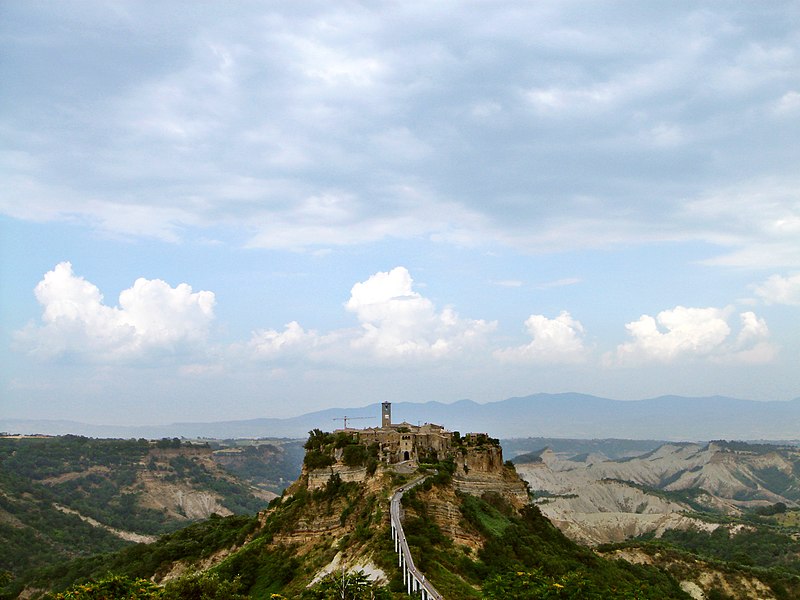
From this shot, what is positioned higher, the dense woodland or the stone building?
the stone building

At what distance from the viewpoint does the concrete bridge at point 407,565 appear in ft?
133

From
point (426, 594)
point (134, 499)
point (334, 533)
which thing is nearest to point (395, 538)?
point (426, 594)

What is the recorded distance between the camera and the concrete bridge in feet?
133

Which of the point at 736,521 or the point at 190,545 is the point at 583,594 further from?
the point at 736,521

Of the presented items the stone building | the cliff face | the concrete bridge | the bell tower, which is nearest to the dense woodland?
the concrete bridge

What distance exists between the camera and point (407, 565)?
146 ft

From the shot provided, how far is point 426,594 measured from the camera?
132 feet

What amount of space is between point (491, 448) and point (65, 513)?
12132 cm

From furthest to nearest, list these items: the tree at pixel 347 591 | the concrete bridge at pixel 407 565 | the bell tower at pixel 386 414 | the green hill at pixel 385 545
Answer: the bell tower at pixel 386 414 < the green hill at pixel 385 545 < the concrete bridge at pixel 407 565 < the tree at pixel 347 591

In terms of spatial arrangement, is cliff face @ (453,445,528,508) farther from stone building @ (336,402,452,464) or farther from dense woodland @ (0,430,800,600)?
stone building @ (336,402,452,464)

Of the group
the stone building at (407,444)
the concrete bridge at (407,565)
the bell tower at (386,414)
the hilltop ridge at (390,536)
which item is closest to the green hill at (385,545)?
the hilltop ridge at (390,536)

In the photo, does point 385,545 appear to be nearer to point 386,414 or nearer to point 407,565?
point 407,565

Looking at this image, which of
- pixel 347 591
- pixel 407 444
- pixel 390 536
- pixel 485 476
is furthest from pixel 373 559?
pixel 485 476

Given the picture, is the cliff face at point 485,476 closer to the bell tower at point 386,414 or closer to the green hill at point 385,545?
the green hill at point 385,545
